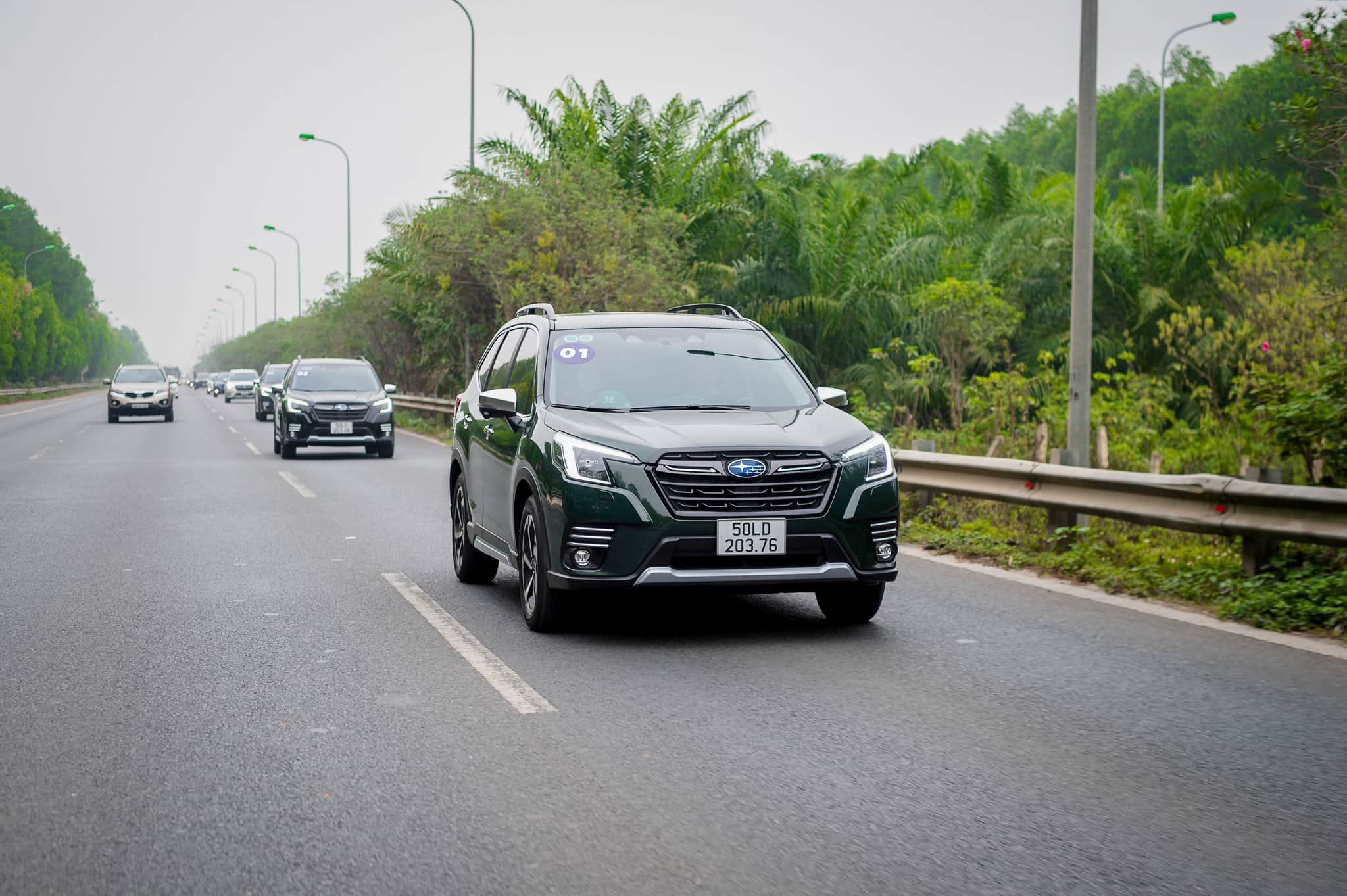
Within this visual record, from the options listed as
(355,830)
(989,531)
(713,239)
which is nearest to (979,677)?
(355,830)

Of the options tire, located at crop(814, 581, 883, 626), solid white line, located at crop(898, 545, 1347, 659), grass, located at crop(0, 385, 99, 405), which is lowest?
solid white line, located at crop(898, 545, 1347, 659)

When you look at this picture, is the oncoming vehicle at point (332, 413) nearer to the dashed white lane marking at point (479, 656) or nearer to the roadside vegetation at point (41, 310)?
the dashed white lane marking at point (479, 656)

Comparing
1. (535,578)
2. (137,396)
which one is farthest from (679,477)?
(137,396)

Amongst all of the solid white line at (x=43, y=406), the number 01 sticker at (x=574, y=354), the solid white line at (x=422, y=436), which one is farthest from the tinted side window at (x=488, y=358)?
the solid white line at (x=43, y=406)

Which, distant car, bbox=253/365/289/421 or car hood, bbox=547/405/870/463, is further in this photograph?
distant car, bbox=253/365/289/421

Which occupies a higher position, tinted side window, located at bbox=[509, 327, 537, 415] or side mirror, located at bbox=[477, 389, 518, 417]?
tinted side window, located at bbox=[509, 327, 537, 415]

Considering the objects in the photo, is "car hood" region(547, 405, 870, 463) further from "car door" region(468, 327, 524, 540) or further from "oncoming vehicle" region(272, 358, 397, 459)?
"oncoming vehicle" region(272, 358, 397, 459)

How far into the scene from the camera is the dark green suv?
7.40 metres

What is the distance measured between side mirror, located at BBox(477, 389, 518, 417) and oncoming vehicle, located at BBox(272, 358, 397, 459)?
1620 centimetres

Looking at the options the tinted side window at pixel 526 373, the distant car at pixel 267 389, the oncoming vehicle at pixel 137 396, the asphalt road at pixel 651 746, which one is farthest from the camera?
the distant car at pixel 267 389

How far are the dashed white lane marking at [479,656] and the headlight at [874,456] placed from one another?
2160mm

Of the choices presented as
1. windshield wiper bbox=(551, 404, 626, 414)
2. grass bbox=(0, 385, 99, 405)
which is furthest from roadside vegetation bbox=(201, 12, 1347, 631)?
grass bbox=(0, 385, 99, 405)

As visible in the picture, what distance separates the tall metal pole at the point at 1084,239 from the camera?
39.2 feet

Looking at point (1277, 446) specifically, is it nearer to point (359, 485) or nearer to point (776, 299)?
point (359, 485)
